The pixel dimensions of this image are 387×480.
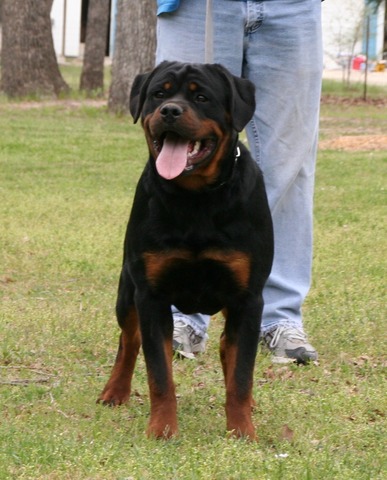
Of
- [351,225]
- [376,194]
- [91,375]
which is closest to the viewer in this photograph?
[91,375]

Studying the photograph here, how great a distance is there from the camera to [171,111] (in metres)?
4.13

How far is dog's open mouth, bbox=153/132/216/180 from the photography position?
13.8 feet

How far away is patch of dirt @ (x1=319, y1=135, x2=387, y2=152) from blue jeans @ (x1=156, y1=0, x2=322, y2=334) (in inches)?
407

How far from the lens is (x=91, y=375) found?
5.37 meters

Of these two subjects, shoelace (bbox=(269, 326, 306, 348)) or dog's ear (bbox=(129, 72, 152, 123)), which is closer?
dog's ear (bbox=(129, 72, 152, 123))

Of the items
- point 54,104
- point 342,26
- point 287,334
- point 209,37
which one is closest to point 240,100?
point 209,37

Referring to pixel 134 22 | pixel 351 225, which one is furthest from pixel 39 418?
pixel 134 22

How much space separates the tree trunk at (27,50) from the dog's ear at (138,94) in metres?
17.0

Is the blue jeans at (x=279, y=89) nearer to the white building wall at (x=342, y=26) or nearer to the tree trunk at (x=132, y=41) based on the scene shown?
the tree trunk at (x=132, y=41)

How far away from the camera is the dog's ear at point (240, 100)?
4.34 meters

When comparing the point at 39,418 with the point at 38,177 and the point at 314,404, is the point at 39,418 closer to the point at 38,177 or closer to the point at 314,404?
the point at 314,404

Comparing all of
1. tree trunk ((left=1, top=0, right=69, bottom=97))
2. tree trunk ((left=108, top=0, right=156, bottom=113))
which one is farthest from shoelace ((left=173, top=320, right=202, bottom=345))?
tree trunk ((left=1, top=0, right=69, bottom=97))

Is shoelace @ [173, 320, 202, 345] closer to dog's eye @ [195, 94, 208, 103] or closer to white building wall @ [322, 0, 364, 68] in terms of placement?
dog's eye @ [195, 94, 208, 103]

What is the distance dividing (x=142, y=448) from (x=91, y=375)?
4.33ft
